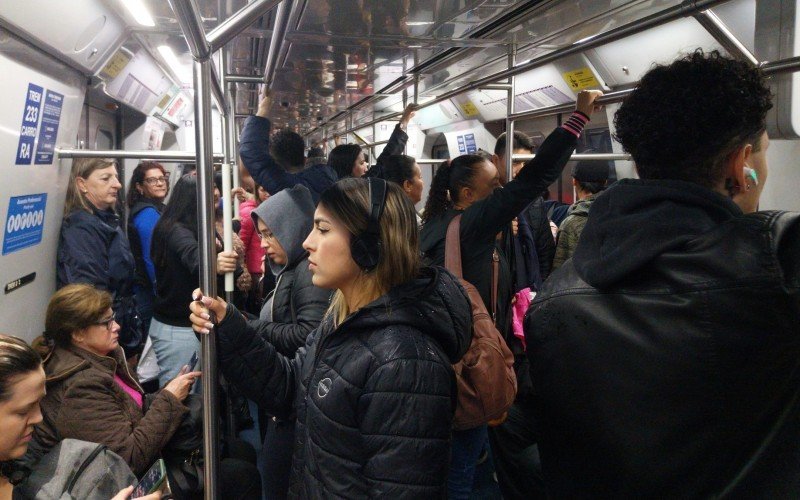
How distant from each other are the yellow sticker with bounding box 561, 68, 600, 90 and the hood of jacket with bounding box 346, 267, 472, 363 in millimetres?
3394

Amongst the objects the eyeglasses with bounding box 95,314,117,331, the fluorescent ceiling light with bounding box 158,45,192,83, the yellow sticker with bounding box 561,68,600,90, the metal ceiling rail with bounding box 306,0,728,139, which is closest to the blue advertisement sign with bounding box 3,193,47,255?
the eyeglasses with bounding box 95,314,117,331

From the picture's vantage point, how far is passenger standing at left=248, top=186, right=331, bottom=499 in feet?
6.66

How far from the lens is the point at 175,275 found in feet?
10.1

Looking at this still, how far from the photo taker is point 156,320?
3.21 m

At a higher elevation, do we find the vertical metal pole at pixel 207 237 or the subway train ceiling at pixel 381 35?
the subway train ceiling at pixel 381 35

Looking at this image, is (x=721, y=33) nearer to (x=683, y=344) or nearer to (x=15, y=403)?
(x=683, y=344)

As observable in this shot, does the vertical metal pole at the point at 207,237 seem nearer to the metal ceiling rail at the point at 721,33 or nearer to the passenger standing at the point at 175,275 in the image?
the metal ceiling rail at the point at 721,33

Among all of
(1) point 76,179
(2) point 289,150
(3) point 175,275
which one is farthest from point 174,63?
(3) point 175,275

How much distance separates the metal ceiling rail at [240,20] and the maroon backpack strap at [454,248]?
1.39 metres

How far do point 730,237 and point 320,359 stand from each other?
3.12 feet

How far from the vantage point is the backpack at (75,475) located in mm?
1454

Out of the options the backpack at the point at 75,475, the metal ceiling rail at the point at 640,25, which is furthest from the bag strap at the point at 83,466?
the metal ceiling rail at the point at 640,25

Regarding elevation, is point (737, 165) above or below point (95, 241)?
above

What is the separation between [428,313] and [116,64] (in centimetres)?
345
